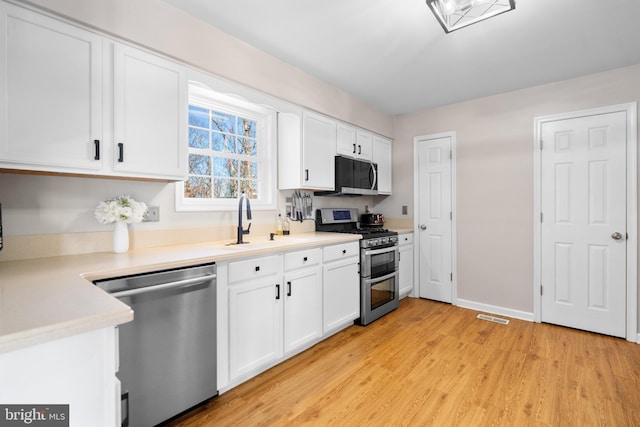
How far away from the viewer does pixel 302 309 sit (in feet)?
8.27

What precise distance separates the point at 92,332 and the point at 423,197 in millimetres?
3843

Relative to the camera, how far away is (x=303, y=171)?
3047 mm

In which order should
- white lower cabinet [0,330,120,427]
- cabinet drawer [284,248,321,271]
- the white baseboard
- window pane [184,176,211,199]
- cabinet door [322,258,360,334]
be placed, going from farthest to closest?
the white baseboard, cabinet door [322,258,360,334], window pane [184,176,211,199], cabinet drawer [284,248,321,271], white lower cabinet [0,330,120,427]

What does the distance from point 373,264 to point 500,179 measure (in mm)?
1748

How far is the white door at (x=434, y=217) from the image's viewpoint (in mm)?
3910

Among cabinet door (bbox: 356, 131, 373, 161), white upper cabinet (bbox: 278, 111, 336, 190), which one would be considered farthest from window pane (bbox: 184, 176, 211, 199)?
cabinet door (bbox: 356, 131, 373, 161)

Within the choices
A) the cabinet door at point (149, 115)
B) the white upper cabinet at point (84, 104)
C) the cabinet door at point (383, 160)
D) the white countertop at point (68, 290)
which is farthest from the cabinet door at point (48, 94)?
the cabinet door at point (383, 160)

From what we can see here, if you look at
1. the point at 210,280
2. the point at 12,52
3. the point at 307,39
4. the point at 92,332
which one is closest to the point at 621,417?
the point at 210,280

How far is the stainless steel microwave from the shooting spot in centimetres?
346

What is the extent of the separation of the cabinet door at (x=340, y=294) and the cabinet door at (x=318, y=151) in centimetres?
85

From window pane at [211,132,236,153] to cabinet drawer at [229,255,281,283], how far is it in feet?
3.89

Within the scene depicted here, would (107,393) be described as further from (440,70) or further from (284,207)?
(440,70)

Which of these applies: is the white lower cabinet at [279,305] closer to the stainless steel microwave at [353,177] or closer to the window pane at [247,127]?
the stainless steel microwave at [353,177]

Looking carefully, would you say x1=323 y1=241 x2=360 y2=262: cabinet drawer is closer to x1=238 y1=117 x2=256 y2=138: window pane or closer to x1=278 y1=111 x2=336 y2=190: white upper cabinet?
x1=278 y1=111 x2=336 y2=190: white upper cabinet
